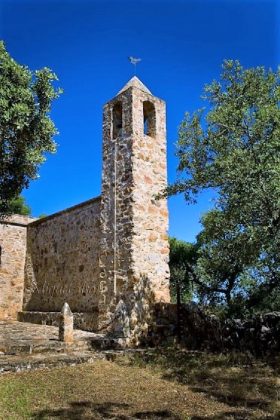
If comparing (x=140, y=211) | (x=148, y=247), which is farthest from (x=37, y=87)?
(x=148, y=247)

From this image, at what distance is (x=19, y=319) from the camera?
18.2 m

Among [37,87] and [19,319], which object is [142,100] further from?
[19,319]

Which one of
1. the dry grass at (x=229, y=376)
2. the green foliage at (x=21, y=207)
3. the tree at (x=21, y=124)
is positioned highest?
the green foliage at (x=21, y=207)

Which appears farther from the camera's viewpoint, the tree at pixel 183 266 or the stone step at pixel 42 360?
the tree at pixel 183 266

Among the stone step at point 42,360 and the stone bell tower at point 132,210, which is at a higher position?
the stone bell tower at point 132,210

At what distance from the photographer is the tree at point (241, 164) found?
8.77m

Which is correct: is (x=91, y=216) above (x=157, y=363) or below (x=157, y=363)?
above

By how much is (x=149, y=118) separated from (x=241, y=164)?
5.66m

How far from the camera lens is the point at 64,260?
52.1 feet

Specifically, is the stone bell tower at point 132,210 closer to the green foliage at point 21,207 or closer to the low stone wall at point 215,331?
the low stone wall at point 215,331

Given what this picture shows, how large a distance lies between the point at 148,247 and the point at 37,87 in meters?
5.59

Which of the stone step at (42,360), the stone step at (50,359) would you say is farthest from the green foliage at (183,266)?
the stone step at (42,360)

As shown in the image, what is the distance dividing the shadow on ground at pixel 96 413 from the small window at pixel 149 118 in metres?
9.45

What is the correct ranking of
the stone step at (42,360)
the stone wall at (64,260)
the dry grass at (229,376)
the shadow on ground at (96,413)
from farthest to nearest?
the stone wall at (64,260) → the stone step at (42,360) → the dry grass at (229,376) → the shadow on ground at (96,413)
